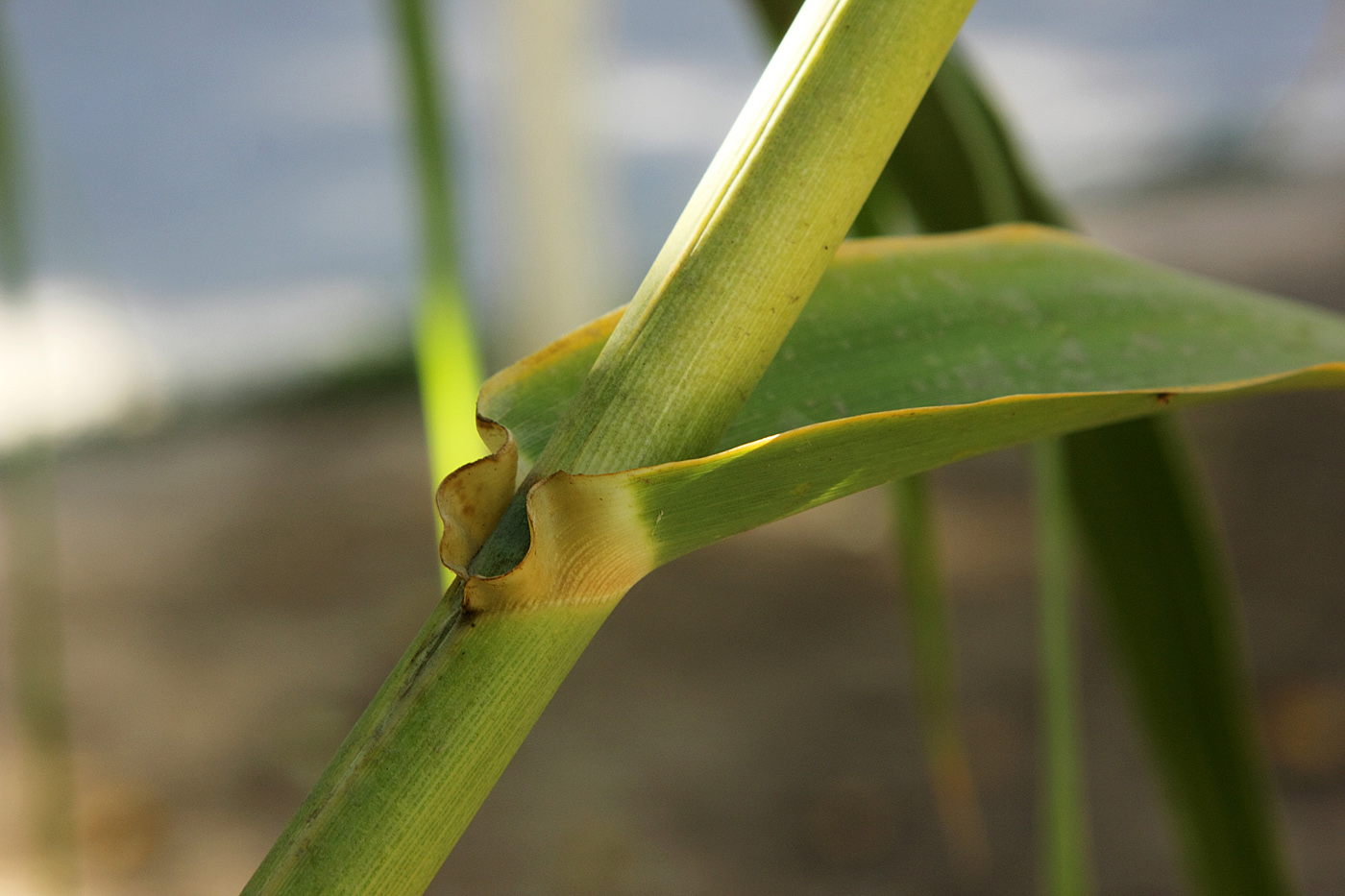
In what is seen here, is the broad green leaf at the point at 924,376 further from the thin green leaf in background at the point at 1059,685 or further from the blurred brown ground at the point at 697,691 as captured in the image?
the blurred brown ground at the point at 697,691

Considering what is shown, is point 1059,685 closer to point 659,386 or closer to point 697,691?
point 659,386

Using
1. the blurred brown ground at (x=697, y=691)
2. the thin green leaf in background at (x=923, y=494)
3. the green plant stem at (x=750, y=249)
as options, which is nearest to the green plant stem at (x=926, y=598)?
the thin green leaf in background at (x=923, y=494)

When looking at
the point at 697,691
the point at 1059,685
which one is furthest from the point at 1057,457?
the point at 697,691

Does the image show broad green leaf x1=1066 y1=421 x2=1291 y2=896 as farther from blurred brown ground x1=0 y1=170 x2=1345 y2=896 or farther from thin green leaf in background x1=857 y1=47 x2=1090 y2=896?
blurred brown ground x1=0 y1=170 x2=1345 y2=896

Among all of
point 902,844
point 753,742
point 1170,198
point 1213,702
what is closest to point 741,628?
point 753,742

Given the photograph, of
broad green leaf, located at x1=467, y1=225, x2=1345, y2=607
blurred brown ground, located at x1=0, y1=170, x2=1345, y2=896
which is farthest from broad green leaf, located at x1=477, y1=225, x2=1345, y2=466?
blurred brown ground, located at x1=0, y1=170, x2=1345, y2=896

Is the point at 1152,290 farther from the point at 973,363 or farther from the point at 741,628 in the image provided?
the point at 741,628
